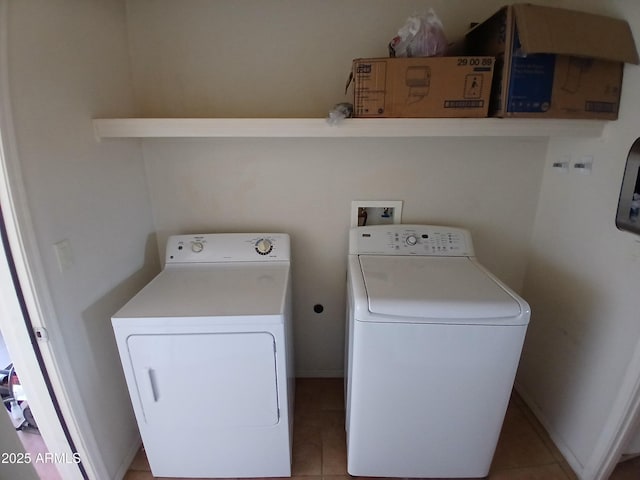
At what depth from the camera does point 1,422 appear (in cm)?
82

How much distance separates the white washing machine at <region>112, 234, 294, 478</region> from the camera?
1.20 metres

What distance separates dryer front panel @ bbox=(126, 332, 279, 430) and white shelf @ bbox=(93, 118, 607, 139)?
2.69ft

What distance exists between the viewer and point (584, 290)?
4.75 feet

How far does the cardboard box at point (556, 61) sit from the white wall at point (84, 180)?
1.61 metres

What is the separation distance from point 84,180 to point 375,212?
1360 millimetres

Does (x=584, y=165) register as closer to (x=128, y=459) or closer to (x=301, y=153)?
(x=301, y=153)

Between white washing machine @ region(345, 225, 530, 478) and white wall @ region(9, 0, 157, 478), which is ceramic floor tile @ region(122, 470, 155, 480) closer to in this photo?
white wall @ region(9, 0, 157, 478)

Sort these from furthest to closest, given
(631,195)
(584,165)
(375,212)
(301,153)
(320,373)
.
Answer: (320,373), (375,212), (301,153), (584,165), (631,195)

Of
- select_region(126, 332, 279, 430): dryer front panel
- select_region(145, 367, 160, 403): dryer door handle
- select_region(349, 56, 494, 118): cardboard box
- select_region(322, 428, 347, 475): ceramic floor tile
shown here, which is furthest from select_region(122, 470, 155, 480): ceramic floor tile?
select_region(349, 56, 494, 118): cardboard box

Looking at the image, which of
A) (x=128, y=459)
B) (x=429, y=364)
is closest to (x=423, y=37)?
(x=429, y=364)

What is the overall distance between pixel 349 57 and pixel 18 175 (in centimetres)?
140

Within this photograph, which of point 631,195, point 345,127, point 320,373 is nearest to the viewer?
point 631,195

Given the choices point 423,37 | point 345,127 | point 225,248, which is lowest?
point 225,248

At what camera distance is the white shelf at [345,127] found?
4.27 feet
